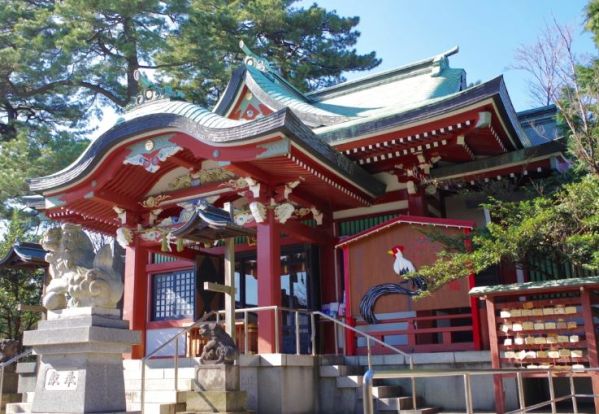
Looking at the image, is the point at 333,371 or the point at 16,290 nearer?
the point at 333,371

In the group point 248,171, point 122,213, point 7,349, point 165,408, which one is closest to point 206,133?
point 248,171

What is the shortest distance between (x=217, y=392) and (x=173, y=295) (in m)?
6.73

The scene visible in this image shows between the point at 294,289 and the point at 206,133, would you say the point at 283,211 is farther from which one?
the point at 294,289

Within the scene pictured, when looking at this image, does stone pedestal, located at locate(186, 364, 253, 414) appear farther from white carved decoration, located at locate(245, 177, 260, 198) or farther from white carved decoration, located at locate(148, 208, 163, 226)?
white carved decoration, located at locate(148, 208, 163, 226)

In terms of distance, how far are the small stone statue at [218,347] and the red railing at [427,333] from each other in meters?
2.93

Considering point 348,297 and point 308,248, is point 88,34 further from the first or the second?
point 348,297

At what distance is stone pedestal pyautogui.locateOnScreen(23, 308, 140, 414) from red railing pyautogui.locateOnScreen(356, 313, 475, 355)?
4736 millimetres

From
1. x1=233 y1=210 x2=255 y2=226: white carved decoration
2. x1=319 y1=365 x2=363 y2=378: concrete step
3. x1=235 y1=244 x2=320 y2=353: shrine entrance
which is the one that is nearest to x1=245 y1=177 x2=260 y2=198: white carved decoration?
x1=233 y1=210 x2=255 y2=226: white carved decoration

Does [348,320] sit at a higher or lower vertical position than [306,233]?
lower

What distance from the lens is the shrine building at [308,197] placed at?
9.59 metres

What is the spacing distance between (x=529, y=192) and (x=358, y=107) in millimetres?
5912

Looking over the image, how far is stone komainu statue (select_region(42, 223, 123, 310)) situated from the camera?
21.1 feet

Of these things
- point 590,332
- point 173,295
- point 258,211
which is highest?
point 258,211

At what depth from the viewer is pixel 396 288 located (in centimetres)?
982
